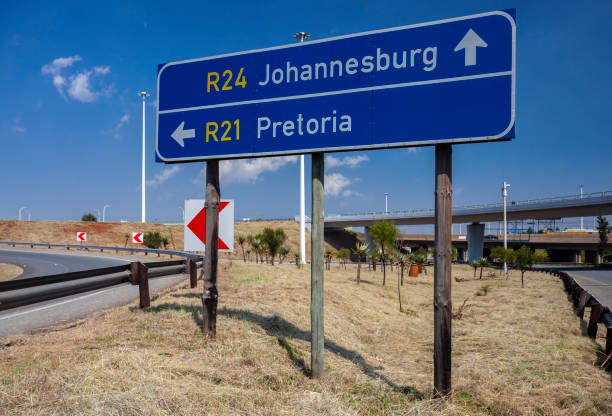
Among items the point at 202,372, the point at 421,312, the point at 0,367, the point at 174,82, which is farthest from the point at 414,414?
the point at 421,312

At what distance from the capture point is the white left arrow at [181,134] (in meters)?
6.59

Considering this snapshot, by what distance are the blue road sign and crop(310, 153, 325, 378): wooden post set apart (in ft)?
1.44

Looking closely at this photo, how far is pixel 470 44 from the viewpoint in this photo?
489 centimetres

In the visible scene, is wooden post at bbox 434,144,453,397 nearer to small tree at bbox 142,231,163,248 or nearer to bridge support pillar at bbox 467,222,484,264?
small tree at bbox 142,231,163,248

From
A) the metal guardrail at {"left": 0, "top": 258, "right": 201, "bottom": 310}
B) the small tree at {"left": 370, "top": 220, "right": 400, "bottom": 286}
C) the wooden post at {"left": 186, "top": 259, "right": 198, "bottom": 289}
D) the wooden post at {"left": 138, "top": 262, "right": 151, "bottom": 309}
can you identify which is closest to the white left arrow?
the metal guardrail at {"left": 0, "top": 258, "right": 201, "bottom": 310}

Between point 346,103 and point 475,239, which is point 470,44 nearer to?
point 346,103

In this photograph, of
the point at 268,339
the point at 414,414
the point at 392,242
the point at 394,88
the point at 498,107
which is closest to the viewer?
the point at 414,414

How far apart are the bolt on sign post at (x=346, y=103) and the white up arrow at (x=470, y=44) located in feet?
0.04

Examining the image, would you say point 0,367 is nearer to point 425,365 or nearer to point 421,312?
point 425,365

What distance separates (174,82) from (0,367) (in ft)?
15.1

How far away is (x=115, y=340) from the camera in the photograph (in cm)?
602

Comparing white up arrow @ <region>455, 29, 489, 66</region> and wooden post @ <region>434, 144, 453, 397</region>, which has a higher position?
white up arrow @ <region>455, 29, 489, 66</region>

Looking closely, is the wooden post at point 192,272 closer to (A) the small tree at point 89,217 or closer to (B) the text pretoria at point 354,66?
(B) the text pretoria at point 354,66

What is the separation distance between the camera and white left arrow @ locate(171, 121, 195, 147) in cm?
659
